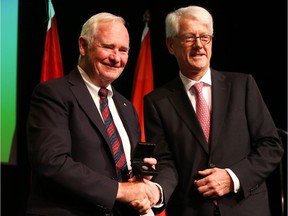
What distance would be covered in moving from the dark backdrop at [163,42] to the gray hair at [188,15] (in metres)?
1.85

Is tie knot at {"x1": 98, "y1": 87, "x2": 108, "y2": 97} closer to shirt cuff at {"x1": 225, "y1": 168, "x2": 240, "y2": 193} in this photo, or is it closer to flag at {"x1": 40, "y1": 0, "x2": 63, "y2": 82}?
shirt cuff at {"x1": 225, "y1": 168, "x2": 240, "y2": 193}

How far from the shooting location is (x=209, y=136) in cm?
266

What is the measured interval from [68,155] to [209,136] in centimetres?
88

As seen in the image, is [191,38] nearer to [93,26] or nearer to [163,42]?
[93,26]

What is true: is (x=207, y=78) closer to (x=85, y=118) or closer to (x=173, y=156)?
(x=173, y=156)

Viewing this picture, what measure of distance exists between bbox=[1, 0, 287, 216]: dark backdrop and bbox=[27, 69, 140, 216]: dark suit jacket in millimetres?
2069

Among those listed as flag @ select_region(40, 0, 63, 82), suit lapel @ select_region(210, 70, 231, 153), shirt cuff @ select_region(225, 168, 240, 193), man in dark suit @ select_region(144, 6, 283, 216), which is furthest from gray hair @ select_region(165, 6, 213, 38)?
flag @ select_region(40, 0, 63, 82)

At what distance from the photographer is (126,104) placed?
275cm

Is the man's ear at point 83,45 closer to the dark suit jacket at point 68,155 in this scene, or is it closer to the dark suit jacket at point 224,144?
the dark suit jacket at point 68,155

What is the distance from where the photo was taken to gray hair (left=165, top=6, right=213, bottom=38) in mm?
2809

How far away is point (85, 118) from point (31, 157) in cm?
33

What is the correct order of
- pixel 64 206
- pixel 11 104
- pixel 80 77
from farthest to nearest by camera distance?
pixel 11 104 < pixel 80 77 < pixel 64 206

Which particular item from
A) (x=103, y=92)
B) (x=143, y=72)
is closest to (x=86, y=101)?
(x=103, y=92)

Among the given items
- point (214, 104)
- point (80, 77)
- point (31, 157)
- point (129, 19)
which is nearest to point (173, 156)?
point (214, 104)
